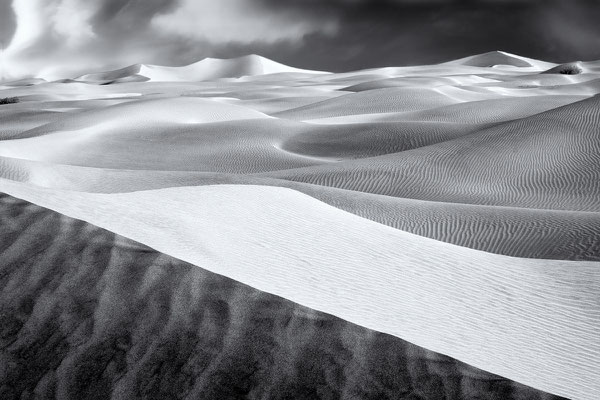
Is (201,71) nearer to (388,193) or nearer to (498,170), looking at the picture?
(498,170)

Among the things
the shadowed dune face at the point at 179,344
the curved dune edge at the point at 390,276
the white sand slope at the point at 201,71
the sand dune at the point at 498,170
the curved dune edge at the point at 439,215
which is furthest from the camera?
the white sand slope at the point at 201,71

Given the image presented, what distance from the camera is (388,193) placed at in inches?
347

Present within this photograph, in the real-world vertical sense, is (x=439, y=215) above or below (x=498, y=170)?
above

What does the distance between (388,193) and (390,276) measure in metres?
5.56

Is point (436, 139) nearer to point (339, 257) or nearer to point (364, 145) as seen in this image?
point (364, 145)

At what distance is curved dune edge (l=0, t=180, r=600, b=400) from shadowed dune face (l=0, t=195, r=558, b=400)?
10.8 inches

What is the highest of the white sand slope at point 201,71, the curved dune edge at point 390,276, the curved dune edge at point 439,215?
the curved dune edge at point 390,276

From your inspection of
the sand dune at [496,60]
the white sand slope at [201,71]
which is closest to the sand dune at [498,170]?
the white sand slope at [201,71]

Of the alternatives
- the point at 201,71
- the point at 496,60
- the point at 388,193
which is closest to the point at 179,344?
the point at 388,193

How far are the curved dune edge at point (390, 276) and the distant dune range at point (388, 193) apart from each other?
16 mm

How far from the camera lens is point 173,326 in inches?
81.5

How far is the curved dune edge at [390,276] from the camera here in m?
2.51

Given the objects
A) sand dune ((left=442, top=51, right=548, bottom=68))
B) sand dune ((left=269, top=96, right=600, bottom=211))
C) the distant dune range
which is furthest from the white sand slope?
sand dune ((left=269, top=96, right=600, bottom=211))

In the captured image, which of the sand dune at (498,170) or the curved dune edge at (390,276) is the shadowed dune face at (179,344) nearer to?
the curved dune edge at (390,276)
